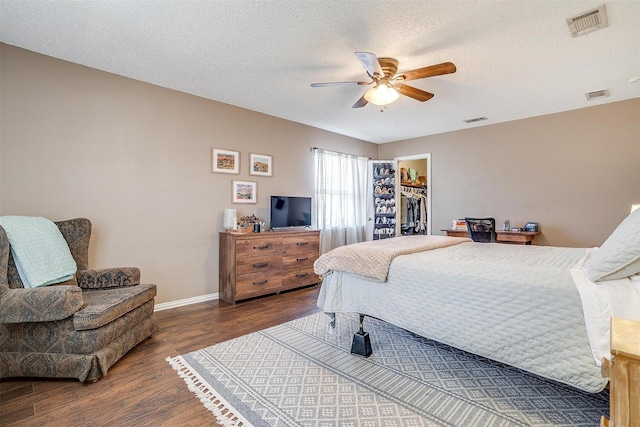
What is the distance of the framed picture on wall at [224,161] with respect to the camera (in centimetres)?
383

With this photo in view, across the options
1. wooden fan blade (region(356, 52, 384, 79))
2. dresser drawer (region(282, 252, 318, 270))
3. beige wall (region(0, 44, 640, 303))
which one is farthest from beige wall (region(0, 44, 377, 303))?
wooden fan blade (region(356, 52, 384, 79))

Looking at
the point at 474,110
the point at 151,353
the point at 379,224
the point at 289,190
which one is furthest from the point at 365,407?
the point at 379,224

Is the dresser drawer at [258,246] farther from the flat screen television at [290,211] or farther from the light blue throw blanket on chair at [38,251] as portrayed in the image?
the light blue throw blanket on chair at [38,251]

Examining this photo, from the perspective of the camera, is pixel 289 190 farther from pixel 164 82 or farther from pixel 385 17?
pixel 385 17

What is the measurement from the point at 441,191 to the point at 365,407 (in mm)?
4507

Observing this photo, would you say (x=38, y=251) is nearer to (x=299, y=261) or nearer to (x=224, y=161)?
(x=224, y=161)

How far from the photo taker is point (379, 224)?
596 cm

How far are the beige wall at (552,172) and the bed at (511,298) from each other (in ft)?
8.31

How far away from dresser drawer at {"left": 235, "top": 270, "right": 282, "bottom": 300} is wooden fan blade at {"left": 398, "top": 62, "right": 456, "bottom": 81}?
2809 millimetres

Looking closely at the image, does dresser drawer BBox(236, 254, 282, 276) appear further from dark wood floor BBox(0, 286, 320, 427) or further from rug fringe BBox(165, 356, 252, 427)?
rug fringe BBox(165, 356, 252, 427)

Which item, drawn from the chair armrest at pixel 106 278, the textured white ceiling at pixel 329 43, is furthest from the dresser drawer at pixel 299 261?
the textured white ceiling at pixel 329 43

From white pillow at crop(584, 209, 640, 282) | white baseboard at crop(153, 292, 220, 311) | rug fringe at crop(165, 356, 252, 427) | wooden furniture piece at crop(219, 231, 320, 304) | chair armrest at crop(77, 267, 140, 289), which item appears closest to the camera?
white pillow at crop(584, 209, 640, 282)

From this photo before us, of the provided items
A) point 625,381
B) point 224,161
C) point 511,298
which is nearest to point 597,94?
point 511,298

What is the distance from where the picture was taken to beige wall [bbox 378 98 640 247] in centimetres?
376
